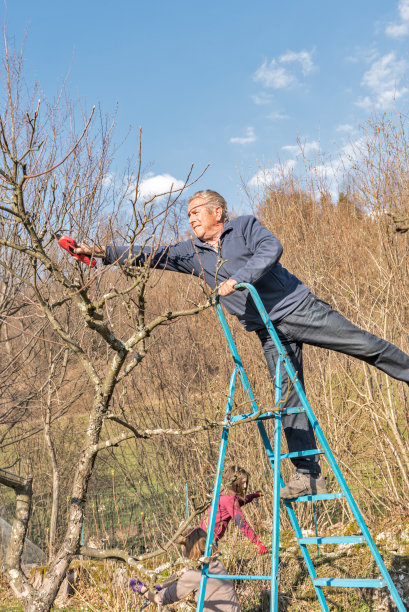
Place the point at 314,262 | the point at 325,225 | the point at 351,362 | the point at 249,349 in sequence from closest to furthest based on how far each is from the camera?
the point at 351,362
the point at 249,349
the point at 314,262
the point at 325,225

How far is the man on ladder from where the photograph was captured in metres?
2.92

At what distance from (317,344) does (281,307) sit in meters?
0.29

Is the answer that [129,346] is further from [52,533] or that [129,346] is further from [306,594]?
[52,533]

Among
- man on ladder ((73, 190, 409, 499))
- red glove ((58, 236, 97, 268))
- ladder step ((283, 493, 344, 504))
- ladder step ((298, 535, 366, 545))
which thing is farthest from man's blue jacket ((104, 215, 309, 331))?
ladder step ((298, 535, 366, 545))

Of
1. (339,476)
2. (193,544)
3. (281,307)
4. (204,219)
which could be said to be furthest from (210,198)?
(193,544)

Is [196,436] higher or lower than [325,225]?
lower

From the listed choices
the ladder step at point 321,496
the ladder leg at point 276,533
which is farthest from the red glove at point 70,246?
the ladder step at point 321,496

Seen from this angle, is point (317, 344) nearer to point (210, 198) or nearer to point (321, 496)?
point (321, 496)

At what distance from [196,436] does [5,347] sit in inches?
139

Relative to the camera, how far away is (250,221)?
3.06 m

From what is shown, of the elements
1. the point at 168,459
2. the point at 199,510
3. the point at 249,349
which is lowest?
the point at 168,459

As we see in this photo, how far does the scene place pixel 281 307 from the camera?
9.95ft

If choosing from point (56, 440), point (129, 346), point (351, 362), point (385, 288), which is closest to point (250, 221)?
point (129, 346)

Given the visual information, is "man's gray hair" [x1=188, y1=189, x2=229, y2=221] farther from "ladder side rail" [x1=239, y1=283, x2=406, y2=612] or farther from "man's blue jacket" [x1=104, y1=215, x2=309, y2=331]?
"ladder side rail" [x1=239, y1=283, x2=406, y2=612]
